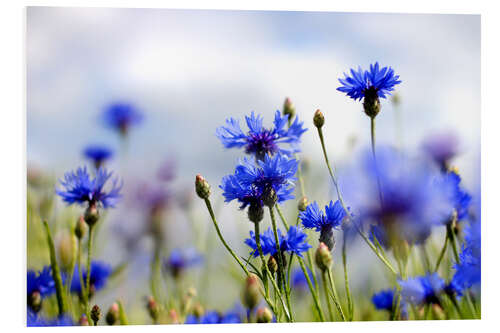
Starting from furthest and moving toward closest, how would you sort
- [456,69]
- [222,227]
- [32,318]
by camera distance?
[456,69] < [222,227] < [32,318]

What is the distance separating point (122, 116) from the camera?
1.95m

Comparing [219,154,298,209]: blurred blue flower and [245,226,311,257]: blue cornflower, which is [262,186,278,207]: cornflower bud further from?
[245,226,311,257]: blue cornflower

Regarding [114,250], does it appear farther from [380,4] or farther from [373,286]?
[380,4]

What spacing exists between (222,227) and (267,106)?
1.35ft

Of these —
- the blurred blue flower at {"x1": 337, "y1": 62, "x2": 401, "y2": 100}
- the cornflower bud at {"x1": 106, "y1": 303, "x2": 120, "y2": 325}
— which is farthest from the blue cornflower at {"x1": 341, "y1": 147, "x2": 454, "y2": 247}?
the cornflower bud at {"x1": 106, "y1": 303, "x2": 120, "y2": 325}

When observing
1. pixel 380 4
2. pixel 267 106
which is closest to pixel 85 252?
pixel 267 106

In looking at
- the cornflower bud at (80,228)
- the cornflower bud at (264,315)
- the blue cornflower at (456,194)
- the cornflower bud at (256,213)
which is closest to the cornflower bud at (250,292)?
the cornflower bud at (264,315)

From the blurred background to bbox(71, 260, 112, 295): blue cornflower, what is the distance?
35mm

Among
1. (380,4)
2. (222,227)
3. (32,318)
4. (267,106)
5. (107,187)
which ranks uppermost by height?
(380,4)

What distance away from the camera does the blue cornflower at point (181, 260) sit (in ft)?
6.43

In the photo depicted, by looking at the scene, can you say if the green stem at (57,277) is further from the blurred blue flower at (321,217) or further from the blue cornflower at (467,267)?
the blue cornflower at (467,267)

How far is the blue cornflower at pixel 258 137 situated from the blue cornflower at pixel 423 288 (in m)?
0.50

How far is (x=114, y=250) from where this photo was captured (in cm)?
194

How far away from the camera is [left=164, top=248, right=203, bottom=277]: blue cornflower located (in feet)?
6.43
